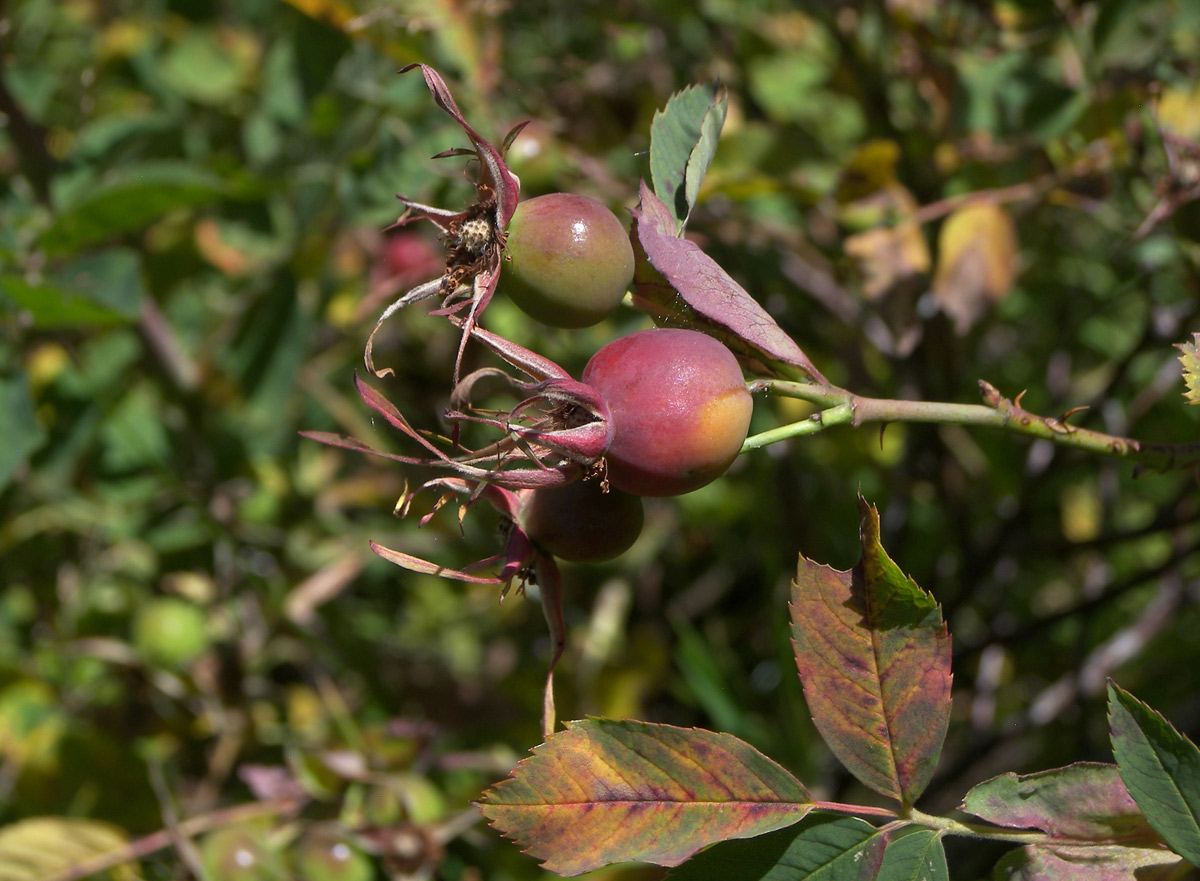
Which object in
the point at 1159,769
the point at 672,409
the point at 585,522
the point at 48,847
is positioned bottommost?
the point at 48,847

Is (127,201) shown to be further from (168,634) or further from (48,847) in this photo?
(48,847)

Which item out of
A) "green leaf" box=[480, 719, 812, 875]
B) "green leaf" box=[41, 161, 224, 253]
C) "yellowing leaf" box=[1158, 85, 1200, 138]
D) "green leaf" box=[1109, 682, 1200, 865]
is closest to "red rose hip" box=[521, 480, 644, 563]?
"green leaf" box=[480, 719, 812, 875]

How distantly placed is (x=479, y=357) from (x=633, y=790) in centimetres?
114

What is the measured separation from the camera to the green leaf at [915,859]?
69 cm

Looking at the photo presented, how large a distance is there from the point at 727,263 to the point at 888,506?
50 cm

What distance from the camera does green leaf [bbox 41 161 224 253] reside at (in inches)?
52.5

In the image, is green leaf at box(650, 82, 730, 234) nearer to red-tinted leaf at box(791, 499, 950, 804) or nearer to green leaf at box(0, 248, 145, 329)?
red-tinted leaf at box(791, 499, 950, 804)

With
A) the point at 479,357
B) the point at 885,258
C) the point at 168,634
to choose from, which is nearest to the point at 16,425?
the point at 168,634

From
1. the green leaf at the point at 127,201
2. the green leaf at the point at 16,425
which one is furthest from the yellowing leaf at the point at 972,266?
the green leaf at the point at 16,425

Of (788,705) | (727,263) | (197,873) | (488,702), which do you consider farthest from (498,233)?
(488,702)

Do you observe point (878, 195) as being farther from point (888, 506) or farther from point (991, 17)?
point (888, 506)

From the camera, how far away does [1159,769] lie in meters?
0.66

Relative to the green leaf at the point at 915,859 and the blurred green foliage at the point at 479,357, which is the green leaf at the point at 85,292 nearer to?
the blurred green foliage at the point at 479,357

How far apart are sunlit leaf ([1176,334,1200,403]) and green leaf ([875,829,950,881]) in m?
0.37
